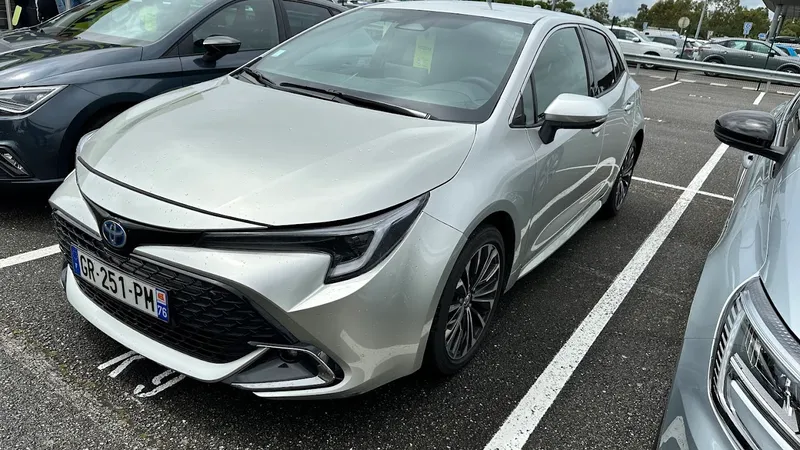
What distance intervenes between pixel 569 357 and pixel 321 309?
4.83ft

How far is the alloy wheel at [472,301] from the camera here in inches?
93.3

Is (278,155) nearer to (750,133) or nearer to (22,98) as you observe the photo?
(750,133)

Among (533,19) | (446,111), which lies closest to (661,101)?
(533,19)

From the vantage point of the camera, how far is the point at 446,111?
2.58m

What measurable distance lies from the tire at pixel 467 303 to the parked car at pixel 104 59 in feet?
8.58

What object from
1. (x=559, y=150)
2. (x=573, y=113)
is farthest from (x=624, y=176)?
(x=573, y=113)

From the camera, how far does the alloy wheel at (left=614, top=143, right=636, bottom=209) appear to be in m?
4.48

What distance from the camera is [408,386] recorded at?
96.3 inches

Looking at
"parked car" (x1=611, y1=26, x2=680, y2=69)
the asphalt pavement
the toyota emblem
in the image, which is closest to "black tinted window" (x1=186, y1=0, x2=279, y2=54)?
the asphalt pavement

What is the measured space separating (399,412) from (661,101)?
11617 mm

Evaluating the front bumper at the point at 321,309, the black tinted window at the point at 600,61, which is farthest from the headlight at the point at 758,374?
the black tinted window at the point at 600,61

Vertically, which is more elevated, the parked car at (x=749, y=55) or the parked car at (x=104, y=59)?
the parked car at (x=104, y=59)

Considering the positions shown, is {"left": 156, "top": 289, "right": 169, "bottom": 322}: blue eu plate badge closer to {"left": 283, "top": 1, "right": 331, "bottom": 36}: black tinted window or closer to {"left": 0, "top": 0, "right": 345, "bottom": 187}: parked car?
{"left": 0, "top": 0, "right": 345, "bottom": 187}: parked car

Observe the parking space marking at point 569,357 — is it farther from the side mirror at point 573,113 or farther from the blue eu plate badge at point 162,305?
the blue eu plate badge at point 162,305
